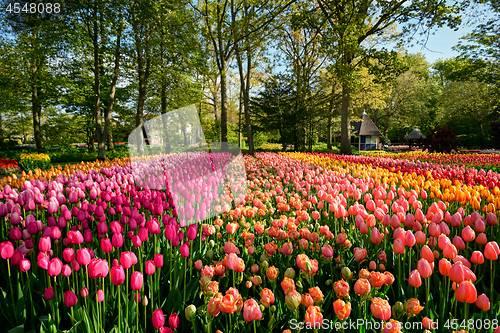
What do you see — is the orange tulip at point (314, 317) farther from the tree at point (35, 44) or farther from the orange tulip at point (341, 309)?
the tree at point (35, 44)

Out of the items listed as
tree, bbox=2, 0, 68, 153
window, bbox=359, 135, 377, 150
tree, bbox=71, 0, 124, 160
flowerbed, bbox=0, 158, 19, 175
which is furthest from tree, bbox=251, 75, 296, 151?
window, bbox=359, 135, 377, 150

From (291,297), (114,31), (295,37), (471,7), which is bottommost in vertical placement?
(291,297)

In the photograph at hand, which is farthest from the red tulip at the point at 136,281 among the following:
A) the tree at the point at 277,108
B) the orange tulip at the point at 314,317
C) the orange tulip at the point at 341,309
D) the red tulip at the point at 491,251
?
the tree at the point at 277,108

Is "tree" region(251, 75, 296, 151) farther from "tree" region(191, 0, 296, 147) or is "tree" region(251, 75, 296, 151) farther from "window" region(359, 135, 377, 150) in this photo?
"window" region(359, 135, 377, 150)

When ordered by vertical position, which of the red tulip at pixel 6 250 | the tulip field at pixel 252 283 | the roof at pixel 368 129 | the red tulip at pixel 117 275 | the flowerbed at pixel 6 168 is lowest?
the tulip field at pixel 252 283

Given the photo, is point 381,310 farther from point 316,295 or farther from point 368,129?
point 368,129

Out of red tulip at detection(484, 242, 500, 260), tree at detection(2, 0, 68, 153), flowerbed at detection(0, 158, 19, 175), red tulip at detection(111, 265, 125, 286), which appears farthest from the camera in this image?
tree at detection(2, 0, 68, 153)

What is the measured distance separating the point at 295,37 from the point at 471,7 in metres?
13.1

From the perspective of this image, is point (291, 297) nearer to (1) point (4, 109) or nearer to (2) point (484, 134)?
(1) point (4, 109)

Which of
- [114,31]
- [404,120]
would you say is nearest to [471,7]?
[114,31]

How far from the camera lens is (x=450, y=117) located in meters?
38.2

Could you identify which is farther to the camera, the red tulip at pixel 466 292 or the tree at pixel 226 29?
the tree at pixel 226 29

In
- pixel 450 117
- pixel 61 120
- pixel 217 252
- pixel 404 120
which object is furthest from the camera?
pixel 404 120

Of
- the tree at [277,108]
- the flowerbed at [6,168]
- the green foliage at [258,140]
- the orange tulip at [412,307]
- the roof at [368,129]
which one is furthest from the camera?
the roof at [368,129]
